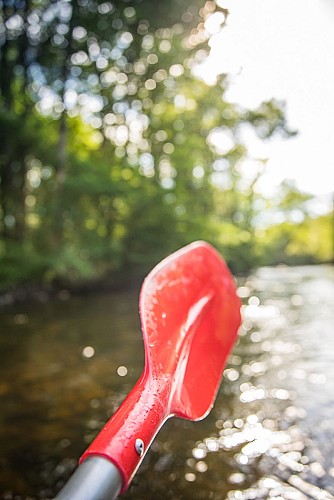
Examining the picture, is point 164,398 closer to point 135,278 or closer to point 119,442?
point 119,442

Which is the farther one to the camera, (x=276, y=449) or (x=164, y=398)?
(x=276, y=449)

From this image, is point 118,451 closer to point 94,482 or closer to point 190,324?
point 94,482

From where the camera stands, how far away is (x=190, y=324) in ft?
7.07

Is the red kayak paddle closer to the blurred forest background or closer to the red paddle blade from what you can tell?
the red paddle blade

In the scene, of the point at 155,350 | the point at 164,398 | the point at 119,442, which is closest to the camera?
the point at 119,442

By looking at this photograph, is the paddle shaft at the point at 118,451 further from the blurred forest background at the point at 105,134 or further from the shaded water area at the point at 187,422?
the blurred forest background at the point at 105,134

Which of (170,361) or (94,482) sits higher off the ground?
(94,482)

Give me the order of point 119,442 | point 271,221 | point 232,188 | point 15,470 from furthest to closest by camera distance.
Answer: point 271,221, point 232,188, point 15,470, point 119,442

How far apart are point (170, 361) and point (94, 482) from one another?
0.84 meters

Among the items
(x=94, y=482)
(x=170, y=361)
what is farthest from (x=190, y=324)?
(x=94, y=482)

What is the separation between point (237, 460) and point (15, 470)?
4.19ft

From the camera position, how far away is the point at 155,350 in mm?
1648

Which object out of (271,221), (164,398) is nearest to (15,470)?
(164,398)

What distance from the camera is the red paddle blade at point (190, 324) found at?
1.66 meters
